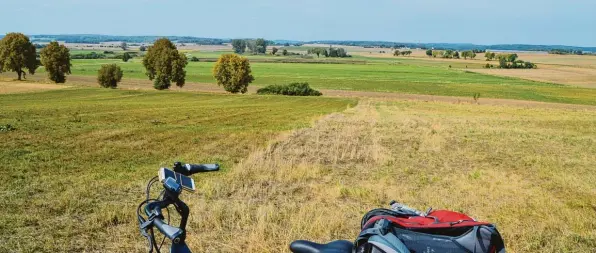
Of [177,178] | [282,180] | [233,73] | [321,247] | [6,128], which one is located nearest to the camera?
[177,178]

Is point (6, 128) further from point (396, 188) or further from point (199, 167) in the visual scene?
point (199, 167)

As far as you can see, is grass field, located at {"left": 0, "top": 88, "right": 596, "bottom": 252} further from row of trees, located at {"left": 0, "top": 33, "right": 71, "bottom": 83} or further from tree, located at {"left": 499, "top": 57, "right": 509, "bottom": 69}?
tree, located at {"left": 499, "top": 57, "right": 509, "bottom": 69}

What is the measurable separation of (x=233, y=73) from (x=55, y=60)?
96.0 feet

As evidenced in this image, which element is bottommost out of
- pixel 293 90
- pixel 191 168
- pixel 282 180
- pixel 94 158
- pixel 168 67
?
pixel 293 90

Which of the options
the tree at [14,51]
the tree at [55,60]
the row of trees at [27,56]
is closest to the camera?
the tree at [14,51]

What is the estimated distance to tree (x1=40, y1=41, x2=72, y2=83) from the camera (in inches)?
3050

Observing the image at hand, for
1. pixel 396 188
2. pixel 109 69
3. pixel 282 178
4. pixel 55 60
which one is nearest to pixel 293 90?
pixel 109 69

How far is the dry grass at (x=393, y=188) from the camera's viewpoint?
806 cm

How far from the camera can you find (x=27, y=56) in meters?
76.6

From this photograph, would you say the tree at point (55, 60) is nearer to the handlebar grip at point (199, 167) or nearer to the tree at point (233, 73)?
the tree at point (233, 73)

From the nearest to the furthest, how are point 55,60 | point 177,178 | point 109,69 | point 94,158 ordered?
point 177,178 < point 94,158 < point 55,60 < point 109,69

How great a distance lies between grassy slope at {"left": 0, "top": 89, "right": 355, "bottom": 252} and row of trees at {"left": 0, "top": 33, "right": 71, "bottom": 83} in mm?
46516

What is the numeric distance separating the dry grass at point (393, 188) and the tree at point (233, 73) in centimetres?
5313

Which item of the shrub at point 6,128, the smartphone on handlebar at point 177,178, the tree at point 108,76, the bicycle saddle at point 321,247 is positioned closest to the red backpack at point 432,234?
the bicycle saddle at point 321,247
